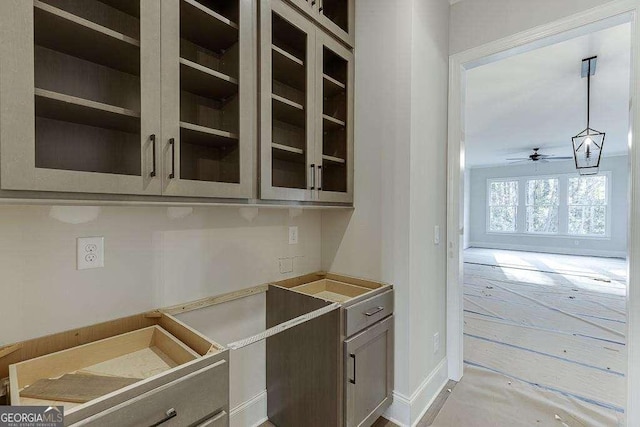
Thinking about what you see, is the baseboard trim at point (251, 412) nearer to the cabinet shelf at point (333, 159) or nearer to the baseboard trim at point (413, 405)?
the baseboard trim at point (413, 405)

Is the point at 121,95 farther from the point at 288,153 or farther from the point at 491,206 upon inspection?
the point at 491,206

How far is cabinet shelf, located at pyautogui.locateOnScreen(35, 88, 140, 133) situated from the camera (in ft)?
2.97

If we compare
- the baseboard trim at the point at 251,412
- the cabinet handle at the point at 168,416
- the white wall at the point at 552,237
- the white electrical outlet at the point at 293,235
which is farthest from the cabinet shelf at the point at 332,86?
the white wall at the point at 552,237

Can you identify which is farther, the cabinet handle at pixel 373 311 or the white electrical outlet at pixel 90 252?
the cabinet handle at pixel 373 311

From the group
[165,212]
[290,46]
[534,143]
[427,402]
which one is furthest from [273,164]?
[534,143]

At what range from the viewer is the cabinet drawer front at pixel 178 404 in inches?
31.0

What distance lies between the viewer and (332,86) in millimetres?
1894

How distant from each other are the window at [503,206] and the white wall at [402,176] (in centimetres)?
894

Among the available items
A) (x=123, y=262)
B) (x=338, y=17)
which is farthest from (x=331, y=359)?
(x=338, y=17)

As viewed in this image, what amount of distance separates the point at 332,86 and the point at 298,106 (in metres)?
0.41

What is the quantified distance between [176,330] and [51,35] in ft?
3.75

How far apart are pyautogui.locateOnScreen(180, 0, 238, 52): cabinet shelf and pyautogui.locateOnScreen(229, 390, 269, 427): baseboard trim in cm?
196
